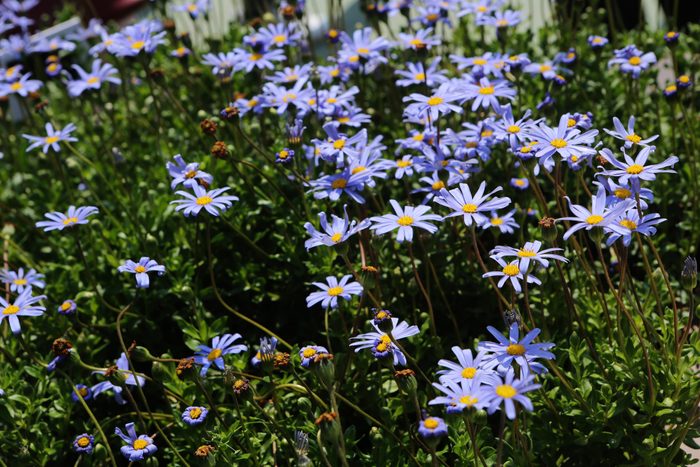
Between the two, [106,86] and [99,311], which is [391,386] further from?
[106,86]

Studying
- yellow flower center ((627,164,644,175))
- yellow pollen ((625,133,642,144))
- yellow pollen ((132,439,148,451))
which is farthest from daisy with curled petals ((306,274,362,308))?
yellow pollen ((625,133,642,144))

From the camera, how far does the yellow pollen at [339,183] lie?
9.02 feet

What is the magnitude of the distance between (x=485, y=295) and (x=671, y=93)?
996mm

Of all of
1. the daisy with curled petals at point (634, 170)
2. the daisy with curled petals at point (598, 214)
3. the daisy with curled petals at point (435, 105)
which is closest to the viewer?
the daisy with curled petals at point (598, 214)

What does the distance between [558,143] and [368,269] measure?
0.66 m

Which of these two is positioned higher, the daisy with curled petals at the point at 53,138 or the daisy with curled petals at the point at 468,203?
the daisy with curled petals at the point at 53,138

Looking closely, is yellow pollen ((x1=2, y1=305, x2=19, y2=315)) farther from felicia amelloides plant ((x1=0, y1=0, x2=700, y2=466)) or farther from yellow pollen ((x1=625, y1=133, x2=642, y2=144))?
yellow pollen ((x1=625, y1=133, x2=642, y2=144))

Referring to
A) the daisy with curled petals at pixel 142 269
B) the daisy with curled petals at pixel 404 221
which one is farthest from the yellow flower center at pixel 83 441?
the daisy with curled petals at pixel 404 221

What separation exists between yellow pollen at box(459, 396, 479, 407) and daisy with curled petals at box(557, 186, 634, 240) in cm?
50

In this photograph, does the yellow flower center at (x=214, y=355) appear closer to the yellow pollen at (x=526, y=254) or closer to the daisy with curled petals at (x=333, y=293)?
the daisy with curled petals at (x=333, y=293)

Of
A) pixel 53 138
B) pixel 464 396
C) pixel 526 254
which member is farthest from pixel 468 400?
pixel 53 138

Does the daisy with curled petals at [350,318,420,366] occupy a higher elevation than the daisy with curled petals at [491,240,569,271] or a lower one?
lower

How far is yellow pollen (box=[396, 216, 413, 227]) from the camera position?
8.24 ft

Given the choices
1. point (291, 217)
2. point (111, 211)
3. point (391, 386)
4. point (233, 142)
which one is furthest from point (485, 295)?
point (111, 211)
